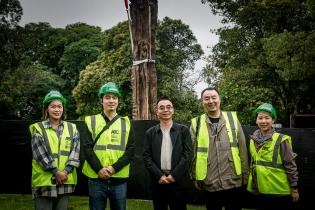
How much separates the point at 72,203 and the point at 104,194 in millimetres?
3128

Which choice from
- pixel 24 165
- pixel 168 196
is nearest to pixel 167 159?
pixel 168 196

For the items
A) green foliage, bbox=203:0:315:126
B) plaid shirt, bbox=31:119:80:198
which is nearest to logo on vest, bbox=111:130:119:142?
plaid shirt, bbox=31:119:80:198

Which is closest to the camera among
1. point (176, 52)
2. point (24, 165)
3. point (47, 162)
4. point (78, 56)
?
point (47, 162)

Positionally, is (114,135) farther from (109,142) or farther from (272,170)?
(272,170)

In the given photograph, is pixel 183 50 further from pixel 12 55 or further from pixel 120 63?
pixel 12 55

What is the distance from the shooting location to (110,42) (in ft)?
97.6

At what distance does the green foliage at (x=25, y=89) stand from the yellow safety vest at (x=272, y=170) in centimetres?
2192

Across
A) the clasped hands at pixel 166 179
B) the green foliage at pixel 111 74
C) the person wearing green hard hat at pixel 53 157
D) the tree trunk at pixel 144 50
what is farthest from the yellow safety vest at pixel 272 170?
the green foliage at pixel 111 74

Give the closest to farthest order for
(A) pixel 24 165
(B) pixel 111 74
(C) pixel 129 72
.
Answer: (A) pixel 24 165
(C) pixel 129 72
(B) pixel 111 74

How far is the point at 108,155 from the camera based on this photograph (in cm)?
436

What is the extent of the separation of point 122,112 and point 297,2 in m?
12.7

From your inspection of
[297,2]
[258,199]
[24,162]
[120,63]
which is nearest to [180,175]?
[258,199]

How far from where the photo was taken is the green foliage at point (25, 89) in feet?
92.7

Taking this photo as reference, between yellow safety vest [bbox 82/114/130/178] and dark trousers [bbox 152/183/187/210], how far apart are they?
430 millimetres
